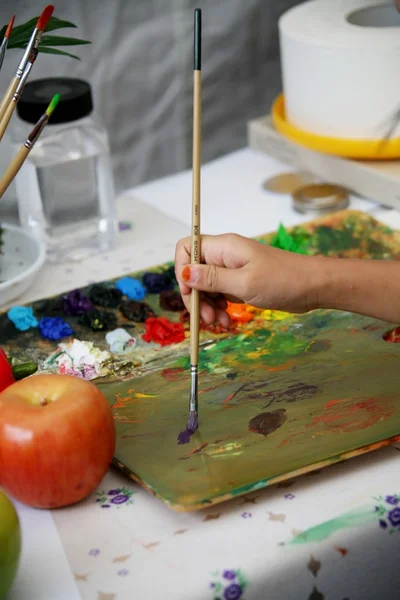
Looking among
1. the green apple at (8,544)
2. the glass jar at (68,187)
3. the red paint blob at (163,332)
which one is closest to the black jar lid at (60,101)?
the glass jar at (68,187)

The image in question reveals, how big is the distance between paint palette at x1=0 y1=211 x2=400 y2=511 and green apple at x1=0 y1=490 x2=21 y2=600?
10 centimetres

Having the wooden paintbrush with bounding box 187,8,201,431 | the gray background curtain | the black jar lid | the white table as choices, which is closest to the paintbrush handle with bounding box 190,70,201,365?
the wooden paintbrush with bounding box 187,8,201,431

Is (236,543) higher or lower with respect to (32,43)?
lower

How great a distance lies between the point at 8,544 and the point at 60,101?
0.56 metres

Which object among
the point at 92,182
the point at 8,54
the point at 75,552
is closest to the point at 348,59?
→ the point at 92,182

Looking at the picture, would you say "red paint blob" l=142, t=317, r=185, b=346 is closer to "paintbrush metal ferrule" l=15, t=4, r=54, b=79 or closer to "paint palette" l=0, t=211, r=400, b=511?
"paint palette" l=0, t=211, r=400, b=511

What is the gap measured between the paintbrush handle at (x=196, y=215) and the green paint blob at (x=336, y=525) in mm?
151

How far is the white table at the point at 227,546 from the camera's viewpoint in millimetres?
509

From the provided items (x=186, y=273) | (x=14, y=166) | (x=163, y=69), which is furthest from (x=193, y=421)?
(x=163, y=69)

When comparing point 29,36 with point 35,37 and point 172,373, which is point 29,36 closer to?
point 35,37

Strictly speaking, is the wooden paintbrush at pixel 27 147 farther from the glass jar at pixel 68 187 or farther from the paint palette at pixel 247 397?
the glass jar at pixel 68 187

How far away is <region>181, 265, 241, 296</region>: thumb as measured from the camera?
2.05 feet

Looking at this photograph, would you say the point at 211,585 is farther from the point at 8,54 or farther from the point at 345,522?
the point at 8,54

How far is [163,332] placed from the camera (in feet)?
2.52
